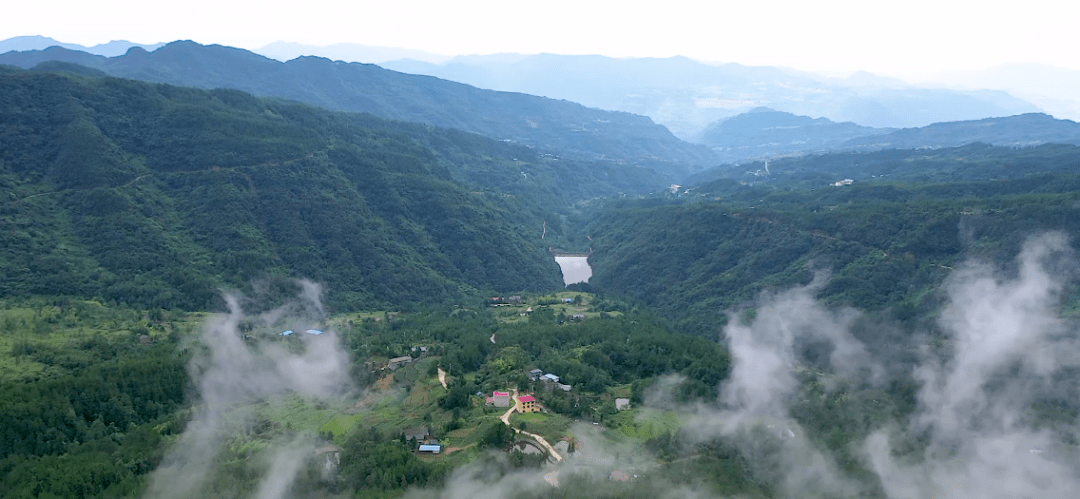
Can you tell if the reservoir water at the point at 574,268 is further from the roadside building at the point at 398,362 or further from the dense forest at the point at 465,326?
the roadside building at the point at 398,362

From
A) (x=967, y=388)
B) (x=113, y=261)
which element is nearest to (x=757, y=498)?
(x=967, y=388)

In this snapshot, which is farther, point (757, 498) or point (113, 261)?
point (113, 261)

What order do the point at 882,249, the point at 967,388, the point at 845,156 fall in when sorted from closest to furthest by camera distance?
1. the point at 967,388
2. the point at 882,249
3. the point at 845,156

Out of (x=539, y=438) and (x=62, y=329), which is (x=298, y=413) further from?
(x=62, y=329)

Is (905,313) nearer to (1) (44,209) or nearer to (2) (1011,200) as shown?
(2) (1011,200)

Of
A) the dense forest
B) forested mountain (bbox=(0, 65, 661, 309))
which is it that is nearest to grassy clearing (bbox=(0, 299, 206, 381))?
the dense forest
